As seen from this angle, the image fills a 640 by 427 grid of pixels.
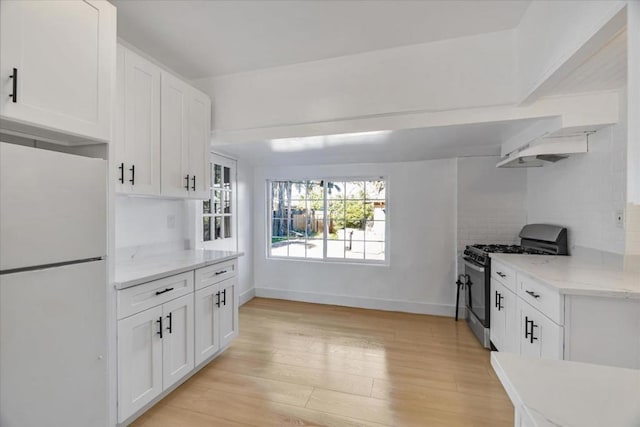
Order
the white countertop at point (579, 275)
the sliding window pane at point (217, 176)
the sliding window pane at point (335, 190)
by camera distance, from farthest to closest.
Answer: the sliding window pane at point (335, 190)
the sliding window pane at point (217, 176)
the white countertop at point (579, 275)

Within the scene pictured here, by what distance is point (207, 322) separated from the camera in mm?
2346

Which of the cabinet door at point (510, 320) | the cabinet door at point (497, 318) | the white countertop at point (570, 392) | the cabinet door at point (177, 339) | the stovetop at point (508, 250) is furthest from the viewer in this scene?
the stovetop at point (508, 250)

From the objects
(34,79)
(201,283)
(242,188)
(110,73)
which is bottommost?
(201,283)

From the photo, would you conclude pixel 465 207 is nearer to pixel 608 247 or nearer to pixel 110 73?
pixel 608 247

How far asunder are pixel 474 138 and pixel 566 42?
4.21ft

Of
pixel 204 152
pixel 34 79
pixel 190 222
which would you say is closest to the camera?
pixel 34 79

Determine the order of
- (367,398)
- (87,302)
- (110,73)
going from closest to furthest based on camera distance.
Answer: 1. (87,302)
2. (110,73)
3. (367,398)

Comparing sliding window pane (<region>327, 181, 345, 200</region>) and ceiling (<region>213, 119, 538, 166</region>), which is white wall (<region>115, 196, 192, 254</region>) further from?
sliding window pane (<region>327, 181, 345, 200</region>)

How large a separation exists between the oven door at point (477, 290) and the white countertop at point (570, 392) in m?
2.24

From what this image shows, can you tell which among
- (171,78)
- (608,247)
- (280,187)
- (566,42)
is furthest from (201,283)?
(608,247)

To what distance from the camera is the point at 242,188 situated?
4.11 metres

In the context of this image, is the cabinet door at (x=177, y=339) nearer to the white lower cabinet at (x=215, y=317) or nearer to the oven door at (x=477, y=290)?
the white lower cabinet at (x=215, y=317)

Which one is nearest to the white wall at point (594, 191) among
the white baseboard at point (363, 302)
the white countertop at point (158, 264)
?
the white baseboard at point (363, 302)

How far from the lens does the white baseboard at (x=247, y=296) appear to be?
4.05 metres
